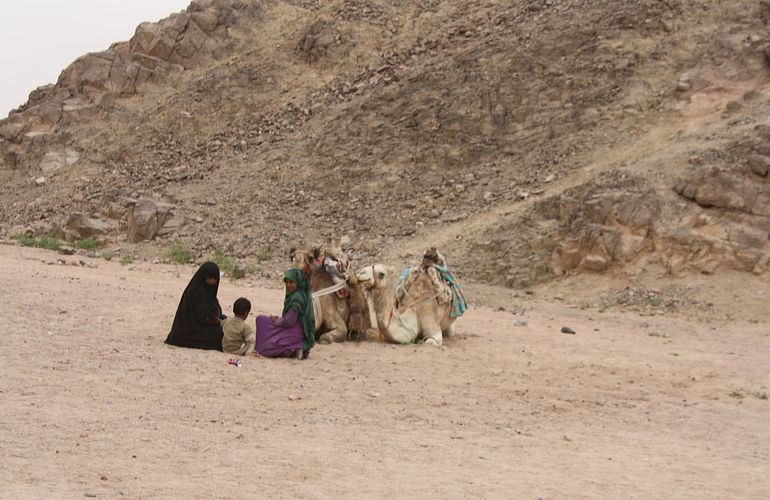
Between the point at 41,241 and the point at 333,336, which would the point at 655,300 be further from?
the point at 41,241

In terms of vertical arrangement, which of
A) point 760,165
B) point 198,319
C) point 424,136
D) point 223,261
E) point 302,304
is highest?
point 424,136

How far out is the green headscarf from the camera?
8969mm

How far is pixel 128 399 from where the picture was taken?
6723 millimetres

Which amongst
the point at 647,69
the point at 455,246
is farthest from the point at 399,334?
the point at 647,69

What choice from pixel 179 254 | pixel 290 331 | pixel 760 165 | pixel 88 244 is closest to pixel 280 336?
pixel 290 331

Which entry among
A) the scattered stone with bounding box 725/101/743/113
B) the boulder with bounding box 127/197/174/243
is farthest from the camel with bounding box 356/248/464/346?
the boulder with bounding box 127/197/174/243

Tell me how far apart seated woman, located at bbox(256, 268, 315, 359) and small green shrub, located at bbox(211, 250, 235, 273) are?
7702 millimetres

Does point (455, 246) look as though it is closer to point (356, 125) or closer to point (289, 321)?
point (356, 125)

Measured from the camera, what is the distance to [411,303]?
10.4 metres

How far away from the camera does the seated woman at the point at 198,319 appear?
8.88 metres

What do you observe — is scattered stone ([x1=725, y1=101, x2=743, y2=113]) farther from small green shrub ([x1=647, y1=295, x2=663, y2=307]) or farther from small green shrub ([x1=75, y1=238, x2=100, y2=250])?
small green shrub ([x1=75, y1=238, x2=100, y2=250])

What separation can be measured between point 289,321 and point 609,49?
46.7 feet

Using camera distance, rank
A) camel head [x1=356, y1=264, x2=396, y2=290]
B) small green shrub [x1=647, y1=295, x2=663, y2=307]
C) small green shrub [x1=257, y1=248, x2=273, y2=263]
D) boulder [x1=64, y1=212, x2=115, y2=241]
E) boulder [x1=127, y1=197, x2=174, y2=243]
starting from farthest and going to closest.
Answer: boulder [x1=64, y1=212, x2=115, y2=241] < boulder [x1=127, y1=197, x2=174, y2=243] < small green shrub [x1=257, y1=248, x2=273, y2=263] < small green shrub [x1=647, y1=295, x2=663, y2=307] < camel head [x1=356, y1=264, x2=396, y2=290]

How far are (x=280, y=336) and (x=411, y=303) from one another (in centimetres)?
199
